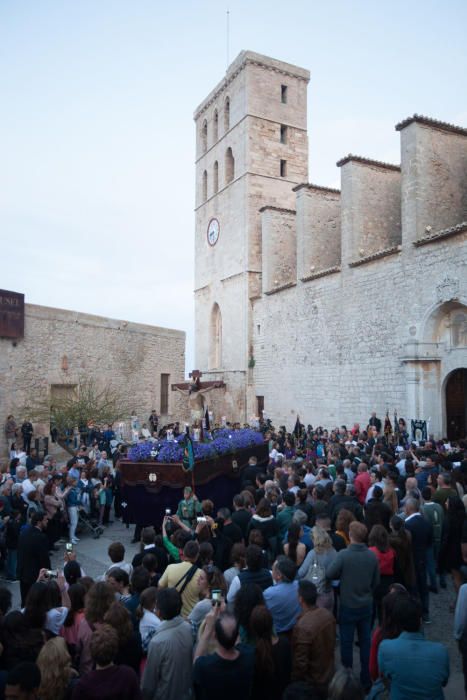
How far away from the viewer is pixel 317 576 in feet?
14.6

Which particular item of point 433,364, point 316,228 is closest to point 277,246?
point 316,228

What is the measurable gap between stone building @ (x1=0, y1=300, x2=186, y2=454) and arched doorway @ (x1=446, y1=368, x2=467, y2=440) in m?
12.6

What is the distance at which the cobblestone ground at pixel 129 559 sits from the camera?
4.57 meters

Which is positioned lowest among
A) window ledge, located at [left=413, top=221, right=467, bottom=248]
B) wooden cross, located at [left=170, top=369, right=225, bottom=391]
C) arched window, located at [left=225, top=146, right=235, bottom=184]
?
wooden cross, located at [left=170, top=369, right=225, bottom=391]

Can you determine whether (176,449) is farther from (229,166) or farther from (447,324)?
(229,166)

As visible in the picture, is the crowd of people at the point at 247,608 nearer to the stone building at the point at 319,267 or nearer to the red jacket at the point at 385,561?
the red jacket at the point at 385,561

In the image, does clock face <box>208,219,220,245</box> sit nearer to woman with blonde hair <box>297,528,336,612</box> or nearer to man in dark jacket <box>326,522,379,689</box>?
woman with blonde hair <box>297,528,336,612</box>

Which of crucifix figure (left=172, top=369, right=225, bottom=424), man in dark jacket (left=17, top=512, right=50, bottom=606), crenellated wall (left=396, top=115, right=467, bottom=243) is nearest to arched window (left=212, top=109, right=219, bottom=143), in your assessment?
crucifix figure (left=172, top=369, right=225, bottom=424)

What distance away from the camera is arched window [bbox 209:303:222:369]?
29.3m

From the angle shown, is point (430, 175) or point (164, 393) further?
point (164, 393)

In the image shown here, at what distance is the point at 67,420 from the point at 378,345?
34.3 feet

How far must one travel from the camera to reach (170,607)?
324 centimetres

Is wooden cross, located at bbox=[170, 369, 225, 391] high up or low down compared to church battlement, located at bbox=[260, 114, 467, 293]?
down

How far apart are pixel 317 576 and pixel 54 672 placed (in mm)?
2398
